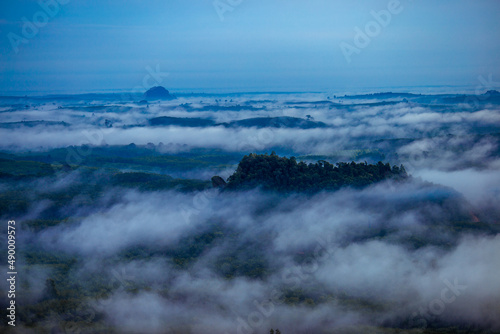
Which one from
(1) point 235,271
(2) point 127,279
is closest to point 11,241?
(2) point 127,279

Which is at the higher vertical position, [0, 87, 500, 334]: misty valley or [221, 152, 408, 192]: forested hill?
[221, 152, 408, 192]: forested hill

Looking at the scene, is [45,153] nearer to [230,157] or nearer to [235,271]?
[230,157]

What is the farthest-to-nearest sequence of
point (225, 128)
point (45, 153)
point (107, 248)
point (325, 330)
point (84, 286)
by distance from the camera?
point (225, 128) < point (45, 153) < point (107, 248) < point (84, 286) < point (325, 330)

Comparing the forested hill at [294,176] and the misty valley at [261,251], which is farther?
the forested hill at [294,176]

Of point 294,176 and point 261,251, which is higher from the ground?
point 294,176

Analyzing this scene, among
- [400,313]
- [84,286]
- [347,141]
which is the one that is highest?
[347,141]

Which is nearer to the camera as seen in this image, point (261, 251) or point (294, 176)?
point (261, 251)

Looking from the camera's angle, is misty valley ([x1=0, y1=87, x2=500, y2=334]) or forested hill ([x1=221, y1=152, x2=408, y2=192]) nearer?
misty valley ([x1=0, y1=87, x2=500, y2=334])

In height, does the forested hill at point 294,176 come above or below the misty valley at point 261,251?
above
